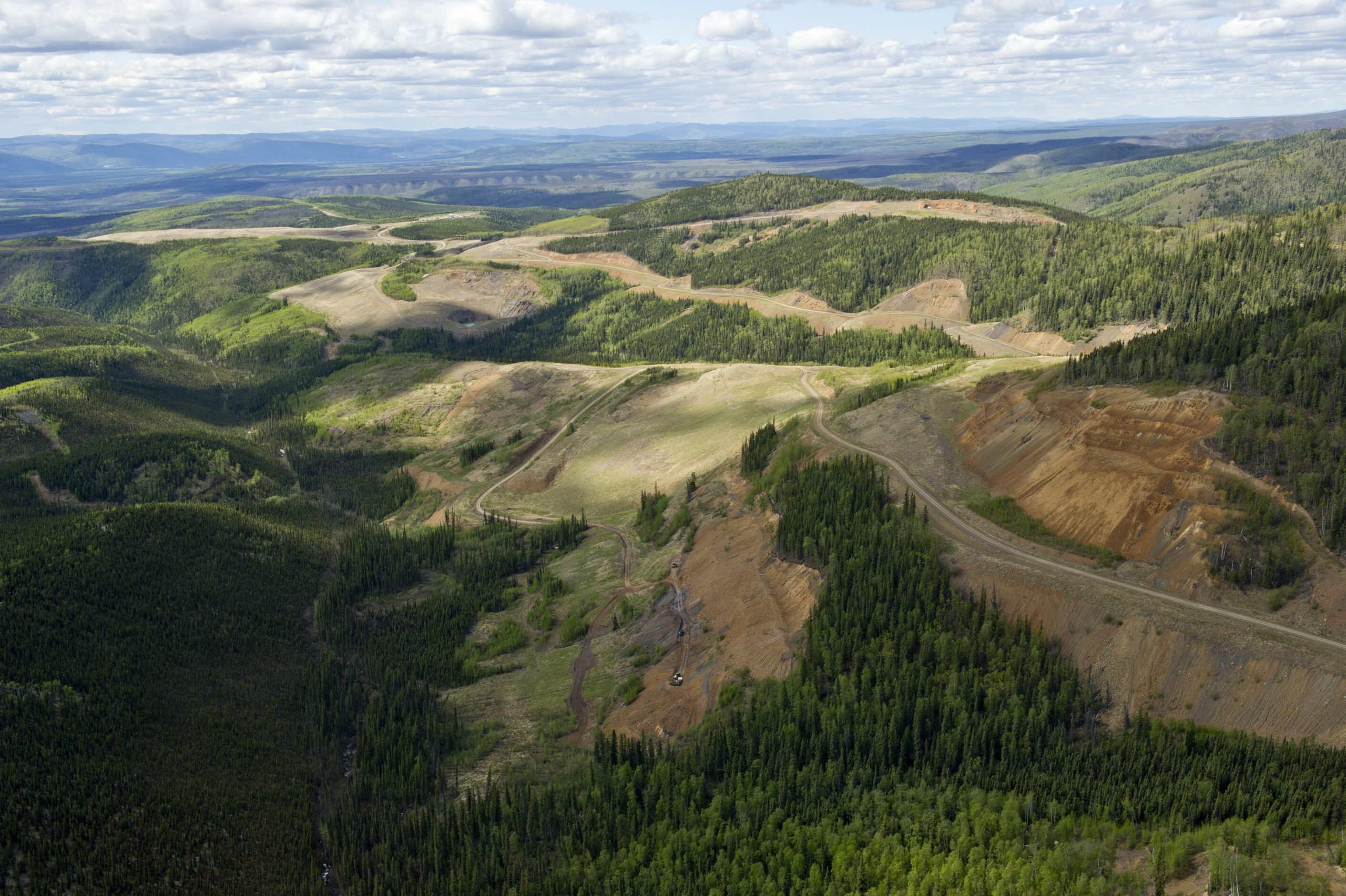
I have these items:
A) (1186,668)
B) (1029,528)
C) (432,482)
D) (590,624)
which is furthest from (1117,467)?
(432,482)

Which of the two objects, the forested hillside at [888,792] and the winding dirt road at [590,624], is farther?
the winding dirt road at [590,624]

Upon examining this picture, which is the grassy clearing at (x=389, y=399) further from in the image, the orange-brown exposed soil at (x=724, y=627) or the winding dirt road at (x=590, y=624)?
Result: the orange-brown exposed soil at (x=724, y=627)

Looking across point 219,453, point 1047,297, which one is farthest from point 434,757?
point 1047,297

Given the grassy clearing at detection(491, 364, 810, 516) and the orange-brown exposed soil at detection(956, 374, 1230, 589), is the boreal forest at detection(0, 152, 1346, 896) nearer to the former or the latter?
the orange-brown exposed soil at detection(956, 374, 1230, 589)

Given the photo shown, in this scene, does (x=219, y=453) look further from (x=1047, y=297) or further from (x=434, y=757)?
(x=1047, y=297)

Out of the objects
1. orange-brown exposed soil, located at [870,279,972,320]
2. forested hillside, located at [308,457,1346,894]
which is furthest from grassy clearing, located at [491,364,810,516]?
orange-brown exposed soil, located at [870,279,972,320]

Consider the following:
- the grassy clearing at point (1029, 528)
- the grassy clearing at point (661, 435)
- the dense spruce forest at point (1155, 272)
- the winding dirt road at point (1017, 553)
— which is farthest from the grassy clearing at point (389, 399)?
the dense spruce forest at point (1155, 272)
